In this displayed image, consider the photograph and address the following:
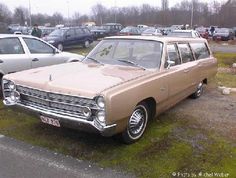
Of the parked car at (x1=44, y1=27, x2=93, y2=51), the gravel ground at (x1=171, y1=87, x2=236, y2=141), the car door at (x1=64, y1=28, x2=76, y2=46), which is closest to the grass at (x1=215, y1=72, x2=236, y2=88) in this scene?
the gravel ground at (x1=171, y1=87, x2=236, y2=141)

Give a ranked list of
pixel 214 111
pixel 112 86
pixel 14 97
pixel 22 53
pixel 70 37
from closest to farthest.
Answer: pixel 112 86 → pixel 14 97 → pixel 214 111 → pixel 22 53 → pixel 70 37

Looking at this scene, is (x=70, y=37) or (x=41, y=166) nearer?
(x=41, y=166)

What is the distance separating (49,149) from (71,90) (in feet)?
3.66

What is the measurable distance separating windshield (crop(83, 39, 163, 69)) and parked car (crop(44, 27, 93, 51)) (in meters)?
16.6

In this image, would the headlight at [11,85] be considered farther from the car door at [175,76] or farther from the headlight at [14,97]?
the car door at [175,76]

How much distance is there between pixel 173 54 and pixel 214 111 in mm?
1775

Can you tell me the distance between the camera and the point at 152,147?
17.5 ft

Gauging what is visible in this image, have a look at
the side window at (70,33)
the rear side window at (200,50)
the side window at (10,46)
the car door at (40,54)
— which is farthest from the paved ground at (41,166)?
the side window at (70,33)

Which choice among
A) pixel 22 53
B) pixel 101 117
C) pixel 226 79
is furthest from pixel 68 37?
pixel 101 117

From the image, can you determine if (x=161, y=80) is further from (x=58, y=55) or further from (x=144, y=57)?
(x=58, y=55)

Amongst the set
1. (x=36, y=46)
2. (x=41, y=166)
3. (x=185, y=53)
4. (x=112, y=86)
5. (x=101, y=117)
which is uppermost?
(x=36, y=46)

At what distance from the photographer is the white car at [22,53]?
8.23 meters

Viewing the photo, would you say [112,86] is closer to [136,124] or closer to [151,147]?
[136,124]

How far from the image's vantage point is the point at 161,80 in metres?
5.84
